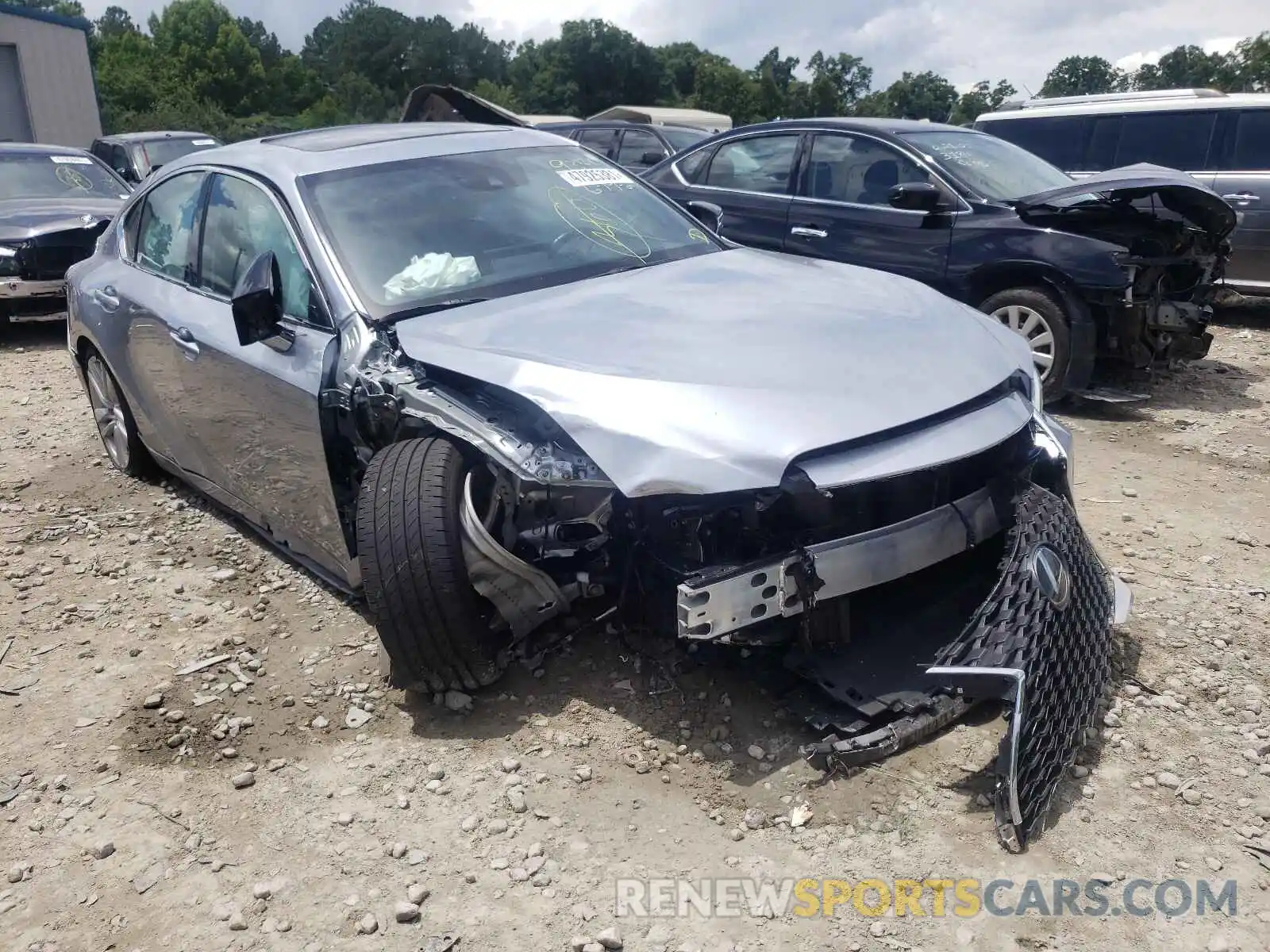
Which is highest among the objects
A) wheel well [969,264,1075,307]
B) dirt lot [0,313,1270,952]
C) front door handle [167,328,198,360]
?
front door handle [167,328,198,360]

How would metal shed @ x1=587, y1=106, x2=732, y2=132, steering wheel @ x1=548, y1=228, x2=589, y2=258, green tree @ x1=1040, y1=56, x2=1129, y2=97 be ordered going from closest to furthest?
1. steering wheel @ x1=548, y1=228, x2=589, y2=258
2. metal shed @ x1=587, y1=106, x2=732, y2=132
3. green tree @ x1=1040, y1=56, x2=1129, y2=97

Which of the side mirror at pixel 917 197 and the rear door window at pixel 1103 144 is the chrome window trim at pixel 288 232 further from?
the rear door window at pixel 1103 144

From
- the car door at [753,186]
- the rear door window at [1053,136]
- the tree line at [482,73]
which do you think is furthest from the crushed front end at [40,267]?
the tree line at [482,73]

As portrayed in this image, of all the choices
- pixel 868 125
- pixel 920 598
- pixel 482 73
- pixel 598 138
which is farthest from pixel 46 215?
pixel 482 73

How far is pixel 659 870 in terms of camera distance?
251cm

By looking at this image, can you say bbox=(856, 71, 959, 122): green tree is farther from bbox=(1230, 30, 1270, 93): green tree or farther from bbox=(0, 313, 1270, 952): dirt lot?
bbox=(0, 313, 1270, 952): dirt lot

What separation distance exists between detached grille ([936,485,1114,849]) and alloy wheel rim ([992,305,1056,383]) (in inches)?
130

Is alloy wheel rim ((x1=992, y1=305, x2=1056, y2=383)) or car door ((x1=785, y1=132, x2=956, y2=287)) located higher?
car door ((x1=785, y1=132, x2=956, y2=287))

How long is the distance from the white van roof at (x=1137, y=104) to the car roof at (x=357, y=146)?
6.16 meters

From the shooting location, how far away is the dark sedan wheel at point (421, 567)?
291 cm

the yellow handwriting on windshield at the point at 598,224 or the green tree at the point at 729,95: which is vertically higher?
the green tree at the point at 729,95

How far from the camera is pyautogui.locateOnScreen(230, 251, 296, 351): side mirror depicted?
3.40m

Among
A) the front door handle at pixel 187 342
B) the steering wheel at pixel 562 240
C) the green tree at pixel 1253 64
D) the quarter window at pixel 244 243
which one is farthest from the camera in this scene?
the green tree at pixel 1253 64

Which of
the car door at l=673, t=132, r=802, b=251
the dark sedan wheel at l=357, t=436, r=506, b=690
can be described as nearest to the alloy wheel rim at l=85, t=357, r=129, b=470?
the dark sedan wheel at l=357, t=436, r=506, b=690
